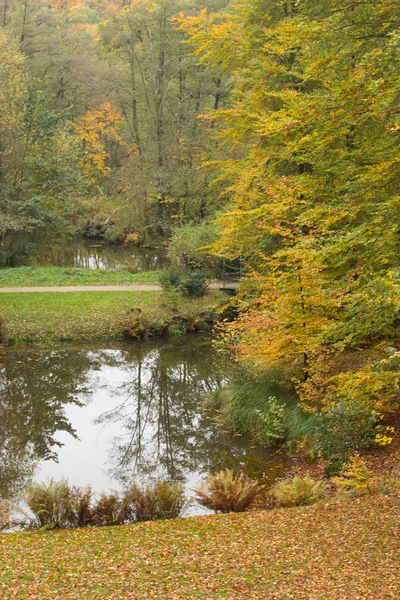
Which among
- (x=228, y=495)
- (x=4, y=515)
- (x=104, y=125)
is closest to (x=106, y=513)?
(x=4, y=515)

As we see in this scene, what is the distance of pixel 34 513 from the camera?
7988 millimetres

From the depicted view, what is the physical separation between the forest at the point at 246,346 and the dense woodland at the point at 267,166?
0.23 ft

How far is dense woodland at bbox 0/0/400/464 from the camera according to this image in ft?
27.5

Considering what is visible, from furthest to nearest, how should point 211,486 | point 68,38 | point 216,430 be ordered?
point 68,38, point 216,430, point 211,486

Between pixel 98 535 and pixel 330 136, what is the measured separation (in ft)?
21.4

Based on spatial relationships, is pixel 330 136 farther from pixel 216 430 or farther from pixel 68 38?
pixel 68 38

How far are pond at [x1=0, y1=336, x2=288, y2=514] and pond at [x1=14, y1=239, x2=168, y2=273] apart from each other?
1040cm

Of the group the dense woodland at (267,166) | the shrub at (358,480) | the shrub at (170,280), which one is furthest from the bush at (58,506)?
the shrub at (170,280)

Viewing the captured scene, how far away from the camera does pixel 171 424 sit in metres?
12.8

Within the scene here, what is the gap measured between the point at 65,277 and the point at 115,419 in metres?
11.5

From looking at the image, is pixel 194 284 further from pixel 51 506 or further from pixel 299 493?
pixel 51 506

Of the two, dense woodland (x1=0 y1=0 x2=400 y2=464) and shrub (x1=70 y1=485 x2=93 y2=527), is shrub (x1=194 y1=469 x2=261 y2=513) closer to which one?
shrub (x1=70 y1=485 x2=93 y2=527)

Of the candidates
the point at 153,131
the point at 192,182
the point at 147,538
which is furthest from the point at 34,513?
the point at 153,131

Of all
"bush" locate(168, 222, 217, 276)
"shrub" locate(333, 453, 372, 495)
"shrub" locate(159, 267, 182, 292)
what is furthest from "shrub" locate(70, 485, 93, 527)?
"bush" locate(168, 222, 217, 276)
